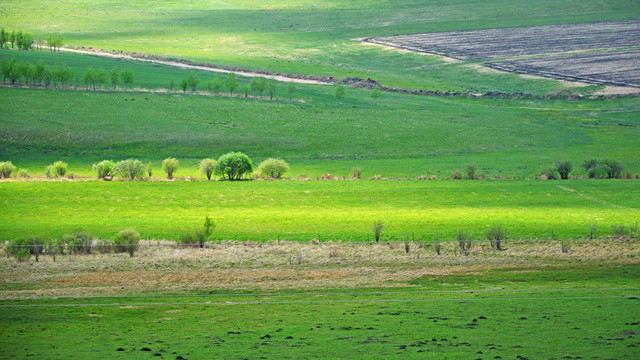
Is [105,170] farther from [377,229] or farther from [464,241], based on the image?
[464,241]

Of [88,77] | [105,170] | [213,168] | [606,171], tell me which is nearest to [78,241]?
[105,170]

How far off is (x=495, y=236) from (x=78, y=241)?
2651 cm

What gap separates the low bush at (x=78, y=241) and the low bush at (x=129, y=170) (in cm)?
2281

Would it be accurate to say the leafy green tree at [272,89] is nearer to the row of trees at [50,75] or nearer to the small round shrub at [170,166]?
the row of trees at [50,75]

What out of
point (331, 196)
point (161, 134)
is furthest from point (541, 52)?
point (331, 196)

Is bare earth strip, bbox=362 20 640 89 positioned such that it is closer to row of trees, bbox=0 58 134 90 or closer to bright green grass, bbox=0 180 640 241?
bright green grass, bbox=0 180 640 241

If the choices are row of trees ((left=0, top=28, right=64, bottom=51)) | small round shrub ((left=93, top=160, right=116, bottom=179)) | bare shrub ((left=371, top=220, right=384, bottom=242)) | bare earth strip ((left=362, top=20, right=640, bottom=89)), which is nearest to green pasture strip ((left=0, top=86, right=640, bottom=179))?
small round shrub ((left=93, top=160, right=116, bottom=179))

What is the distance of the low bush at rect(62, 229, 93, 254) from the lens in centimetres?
4431

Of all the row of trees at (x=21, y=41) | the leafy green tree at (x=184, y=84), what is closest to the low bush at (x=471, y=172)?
the leafy green tree at (x=184, y=84)

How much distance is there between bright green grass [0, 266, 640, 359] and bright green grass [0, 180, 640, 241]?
49.0 feet

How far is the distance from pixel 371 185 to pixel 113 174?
2514cm

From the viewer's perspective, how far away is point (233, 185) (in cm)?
6706

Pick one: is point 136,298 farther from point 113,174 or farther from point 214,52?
point 214,52

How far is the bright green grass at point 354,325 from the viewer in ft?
84.9
